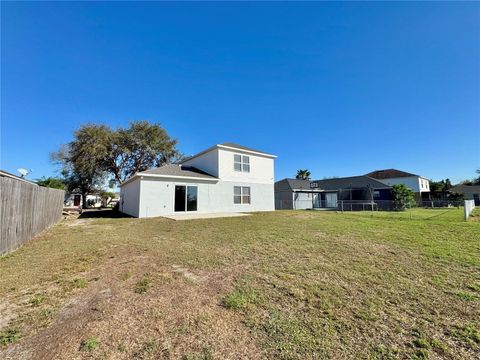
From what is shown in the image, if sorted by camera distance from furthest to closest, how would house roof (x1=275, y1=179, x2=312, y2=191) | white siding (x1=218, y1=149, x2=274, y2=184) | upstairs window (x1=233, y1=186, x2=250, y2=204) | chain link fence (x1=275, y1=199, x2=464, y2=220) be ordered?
house roof (x1=275, y1=179, x2=312, y2=191)
chain link fence (x1=275, y1=199, x2=464, y2=220)
upstairs window (x1=233, y1=186, x2=250, y2=204)
white siding (x1=218, y1=149, x2=274, y2=184)

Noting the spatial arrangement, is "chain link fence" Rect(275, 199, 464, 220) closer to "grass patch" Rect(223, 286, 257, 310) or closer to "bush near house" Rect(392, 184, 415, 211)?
"bush near house" Rect(392, 184, 415, 211)

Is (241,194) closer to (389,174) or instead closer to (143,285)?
(143,285)

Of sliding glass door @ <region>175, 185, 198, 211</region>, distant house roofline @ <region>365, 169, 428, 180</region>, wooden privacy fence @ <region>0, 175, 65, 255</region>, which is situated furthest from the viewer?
distant house roofline @ <region>365, 169, 428, 180</region>

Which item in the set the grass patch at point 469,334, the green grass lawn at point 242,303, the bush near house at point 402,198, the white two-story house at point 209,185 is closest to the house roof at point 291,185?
the white two-story house at point 209,185

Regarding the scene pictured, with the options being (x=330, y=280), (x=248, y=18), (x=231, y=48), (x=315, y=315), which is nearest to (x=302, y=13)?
(x=248, y=18)

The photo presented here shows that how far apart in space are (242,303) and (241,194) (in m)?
16.0

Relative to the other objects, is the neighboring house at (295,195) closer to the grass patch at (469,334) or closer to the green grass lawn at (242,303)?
the green grass lawn at (242,303)

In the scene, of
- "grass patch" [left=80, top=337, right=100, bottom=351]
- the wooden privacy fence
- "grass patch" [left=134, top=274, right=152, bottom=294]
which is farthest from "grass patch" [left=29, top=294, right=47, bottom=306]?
the wooden privacy fence

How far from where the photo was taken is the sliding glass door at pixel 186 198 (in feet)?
51.1

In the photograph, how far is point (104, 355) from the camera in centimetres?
202

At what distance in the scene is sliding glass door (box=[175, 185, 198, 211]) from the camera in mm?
15578

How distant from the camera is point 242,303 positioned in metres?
3.02

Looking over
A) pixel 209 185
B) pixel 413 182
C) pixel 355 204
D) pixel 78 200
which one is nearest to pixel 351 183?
pixel 355 204

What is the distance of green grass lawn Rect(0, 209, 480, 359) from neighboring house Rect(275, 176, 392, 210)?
76.9ft
